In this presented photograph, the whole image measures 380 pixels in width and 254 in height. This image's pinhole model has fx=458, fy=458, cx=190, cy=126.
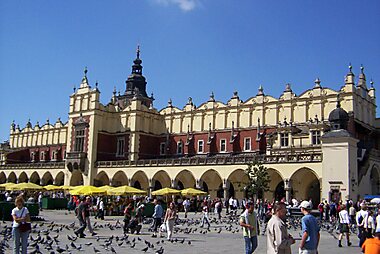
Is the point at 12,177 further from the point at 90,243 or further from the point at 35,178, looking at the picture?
the point at 90,243

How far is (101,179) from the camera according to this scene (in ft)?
189

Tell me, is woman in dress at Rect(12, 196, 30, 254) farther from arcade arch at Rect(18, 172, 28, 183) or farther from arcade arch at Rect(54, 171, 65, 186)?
arcade arch at Rect(18, 172, 28, 183)

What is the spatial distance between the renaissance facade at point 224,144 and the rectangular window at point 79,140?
0.13 m

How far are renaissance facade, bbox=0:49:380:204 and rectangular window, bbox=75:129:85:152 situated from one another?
0.13 meters

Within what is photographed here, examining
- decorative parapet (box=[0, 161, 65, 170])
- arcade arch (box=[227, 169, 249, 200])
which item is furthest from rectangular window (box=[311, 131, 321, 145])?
decorative parapet (box=[0, 161, 65, 170])

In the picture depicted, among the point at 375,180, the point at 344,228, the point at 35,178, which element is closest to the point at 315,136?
the point at 375,180

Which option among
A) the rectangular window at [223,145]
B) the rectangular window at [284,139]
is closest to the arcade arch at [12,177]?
the rectangular window at [223,145]

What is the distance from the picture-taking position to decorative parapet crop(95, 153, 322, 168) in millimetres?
38734

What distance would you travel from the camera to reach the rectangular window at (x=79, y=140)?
5931 cm

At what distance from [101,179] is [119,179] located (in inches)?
106

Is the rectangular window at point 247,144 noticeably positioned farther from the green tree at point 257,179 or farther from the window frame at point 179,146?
the green tree at point 257,179

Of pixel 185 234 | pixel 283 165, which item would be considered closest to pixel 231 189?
pixel 283 165

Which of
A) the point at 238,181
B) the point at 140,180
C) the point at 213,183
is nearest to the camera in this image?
the point at 238,181

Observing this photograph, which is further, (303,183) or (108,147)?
(108,147)
